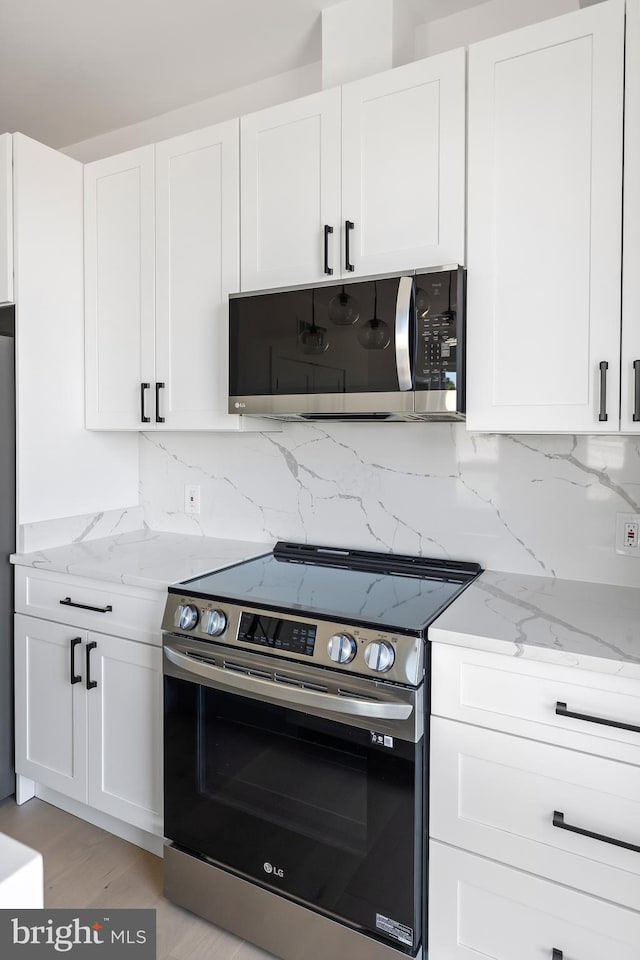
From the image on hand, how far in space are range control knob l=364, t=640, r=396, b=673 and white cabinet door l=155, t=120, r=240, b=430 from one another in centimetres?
100

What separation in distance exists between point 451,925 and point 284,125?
226 cm

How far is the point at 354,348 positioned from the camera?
5.96ft

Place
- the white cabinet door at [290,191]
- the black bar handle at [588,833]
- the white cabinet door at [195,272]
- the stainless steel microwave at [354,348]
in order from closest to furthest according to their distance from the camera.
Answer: the black bar handle at [588,833] < the stainless steel microwave at [354,348] < the white cabinet door at [290,191] < the white cabinet door at [195,272]

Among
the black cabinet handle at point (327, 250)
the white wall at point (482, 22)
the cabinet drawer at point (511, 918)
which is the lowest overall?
the cabinet drawer at point (511, 918)

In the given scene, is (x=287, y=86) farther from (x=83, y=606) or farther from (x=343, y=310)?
(x=83, y=606)

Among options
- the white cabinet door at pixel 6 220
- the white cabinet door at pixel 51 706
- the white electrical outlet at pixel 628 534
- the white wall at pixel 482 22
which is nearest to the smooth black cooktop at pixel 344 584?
the white electrical outlet at pixel 628 534

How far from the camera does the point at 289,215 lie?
2004mm

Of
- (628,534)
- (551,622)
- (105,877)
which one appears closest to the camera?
(551,622)

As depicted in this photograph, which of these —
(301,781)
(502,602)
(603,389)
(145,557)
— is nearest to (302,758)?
(301,781)

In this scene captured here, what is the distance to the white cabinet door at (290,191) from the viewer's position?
193 cm

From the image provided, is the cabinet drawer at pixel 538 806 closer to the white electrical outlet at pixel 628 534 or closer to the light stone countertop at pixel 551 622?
the light stone countertop at pixel 551 622

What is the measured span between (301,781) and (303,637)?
38 cm

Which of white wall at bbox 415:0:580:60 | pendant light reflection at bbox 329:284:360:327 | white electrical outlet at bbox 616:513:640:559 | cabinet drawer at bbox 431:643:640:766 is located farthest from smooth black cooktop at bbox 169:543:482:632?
white wall at bbox 415:0:580:60

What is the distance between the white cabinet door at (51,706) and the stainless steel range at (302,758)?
0.49m
